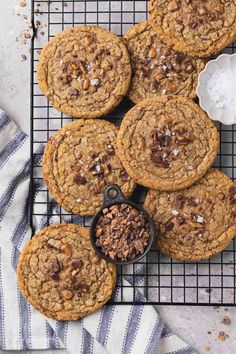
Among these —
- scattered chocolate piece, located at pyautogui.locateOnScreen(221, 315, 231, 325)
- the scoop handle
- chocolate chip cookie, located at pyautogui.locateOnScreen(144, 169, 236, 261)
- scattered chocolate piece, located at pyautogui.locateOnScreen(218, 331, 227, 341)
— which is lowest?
scattered chocolate piece, located at pyautogui.locateOnScreen(218, 331, 227, 341)

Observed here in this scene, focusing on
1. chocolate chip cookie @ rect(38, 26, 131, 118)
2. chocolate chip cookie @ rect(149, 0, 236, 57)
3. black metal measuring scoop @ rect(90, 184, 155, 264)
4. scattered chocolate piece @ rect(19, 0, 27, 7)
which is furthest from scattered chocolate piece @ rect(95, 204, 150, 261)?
scattered chocolate piece @ rect(19, 0, 27, 7)

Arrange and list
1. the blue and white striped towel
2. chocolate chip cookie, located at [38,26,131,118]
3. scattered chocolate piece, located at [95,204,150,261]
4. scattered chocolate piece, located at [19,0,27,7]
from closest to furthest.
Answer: scattered chocolate piece, located at [95,204,150,261] → chocolate chip cookie, located at [38,26,131,118] → the blue and white striped towel → scattered chocolate piece, located at [19,0,27,7]

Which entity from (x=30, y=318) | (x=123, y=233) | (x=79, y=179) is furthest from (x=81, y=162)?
(x=30, y=318)

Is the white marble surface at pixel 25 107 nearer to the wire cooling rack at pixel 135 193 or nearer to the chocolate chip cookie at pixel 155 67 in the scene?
the wire cooling rack at pixel 135 193

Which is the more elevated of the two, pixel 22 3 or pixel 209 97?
pixel 22 3

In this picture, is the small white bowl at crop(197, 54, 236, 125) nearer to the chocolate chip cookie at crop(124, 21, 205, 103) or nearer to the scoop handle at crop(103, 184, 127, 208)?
the chocolate chip cookie at crop(124, 21, 205, 103)

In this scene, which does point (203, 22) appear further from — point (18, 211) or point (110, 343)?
point (110, 343)

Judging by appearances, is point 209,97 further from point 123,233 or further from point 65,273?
point 65,273
